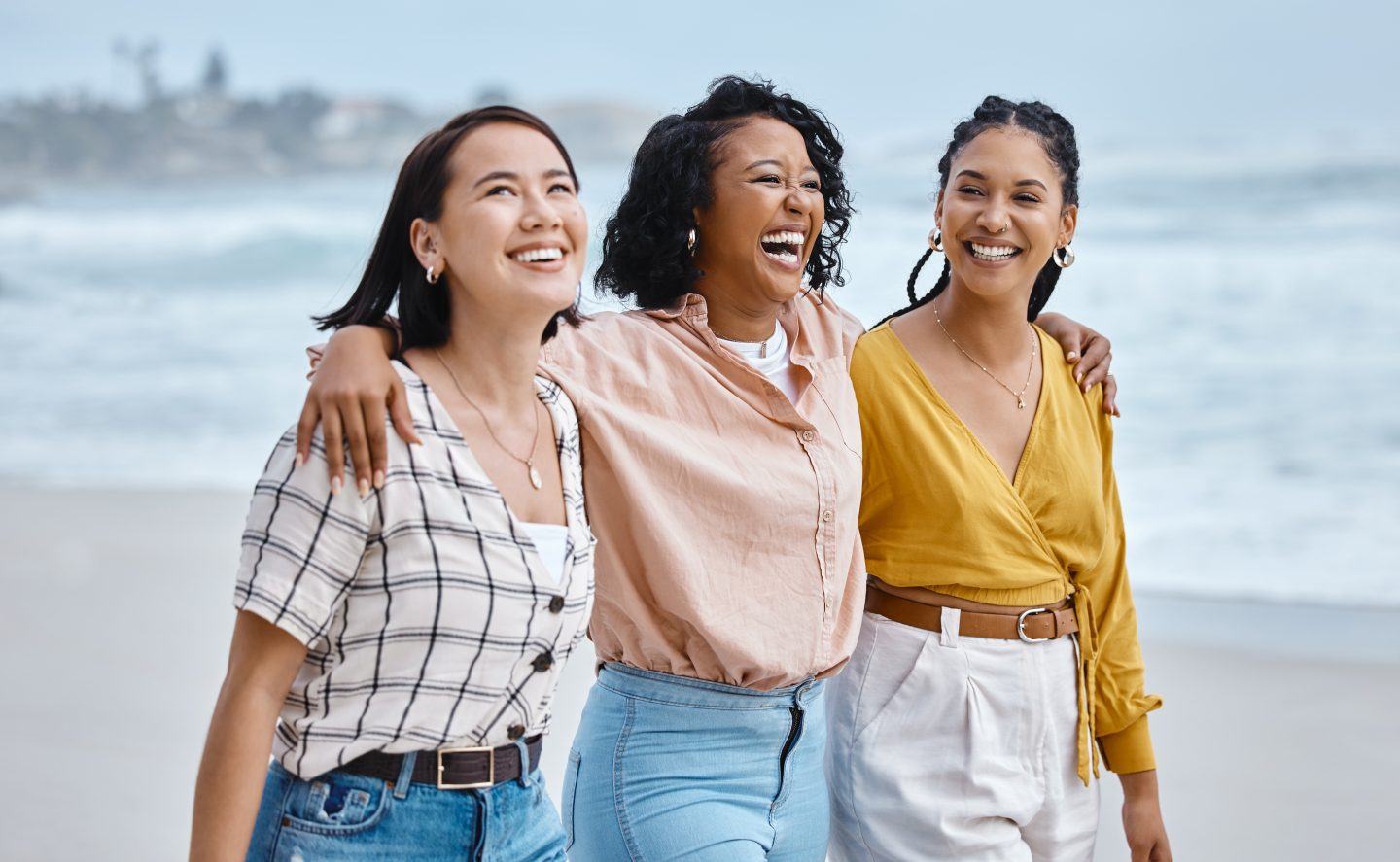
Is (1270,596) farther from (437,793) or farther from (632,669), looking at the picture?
(437,793)

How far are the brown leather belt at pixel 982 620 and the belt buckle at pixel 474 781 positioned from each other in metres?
0.82

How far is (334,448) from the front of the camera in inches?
61.2

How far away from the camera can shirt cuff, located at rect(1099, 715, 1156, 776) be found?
244 cm

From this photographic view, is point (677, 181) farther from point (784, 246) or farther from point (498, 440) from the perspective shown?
point (498, 440)

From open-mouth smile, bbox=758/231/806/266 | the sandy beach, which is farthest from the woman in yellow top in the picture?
the sandy beach

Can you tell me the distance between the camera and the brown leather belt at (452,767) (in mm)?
1598

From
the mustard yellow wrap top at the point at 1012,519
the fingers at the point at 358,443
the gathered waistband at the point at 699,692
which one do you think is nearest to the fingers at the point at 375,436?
the fingers at the point at 358,443

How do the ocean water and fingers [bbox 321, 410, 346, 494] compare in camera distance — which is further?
the ocean water

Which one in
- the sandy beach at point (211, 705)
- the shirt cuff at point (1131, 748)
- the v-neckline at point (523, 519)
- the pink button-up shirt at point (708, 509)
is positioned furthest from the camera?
the sandy beach at point (211, 705)

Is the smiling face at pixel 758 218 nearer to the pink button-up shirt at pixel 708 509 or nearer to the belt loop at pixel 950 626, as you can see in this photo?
the pink button-up shirt at pixel 708 509

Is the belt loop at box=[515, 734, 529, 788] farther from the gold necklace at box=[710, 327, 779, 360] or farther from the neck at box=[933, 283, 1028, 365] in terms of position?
the neck at box=[933, 283, 1028, 365]

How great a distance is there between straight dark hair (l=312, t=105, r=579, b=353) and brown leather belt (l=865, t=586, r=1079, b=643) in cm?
88

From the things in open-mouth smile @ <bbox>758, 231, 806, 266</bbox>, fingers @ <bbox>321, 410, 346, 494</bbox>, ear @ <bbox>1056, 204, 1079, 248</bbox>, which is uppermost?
ear @ <bbox>1056, 204, 1079, 248</bbox>

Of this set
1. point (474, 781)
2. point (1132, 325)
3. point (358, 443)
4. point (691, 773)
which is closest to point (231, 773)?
point (474, 781)
